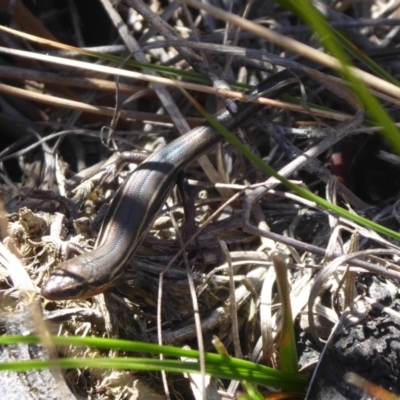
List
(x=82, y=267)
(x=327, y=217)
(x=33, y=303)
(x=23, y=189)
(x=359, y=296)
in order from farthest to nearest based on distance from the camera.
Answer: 1. (x=23, y=189)
2. (x=327, y=217)
3. (x=82, y=267)
4. (x=359, y=296)
5. (x=33, y=303)

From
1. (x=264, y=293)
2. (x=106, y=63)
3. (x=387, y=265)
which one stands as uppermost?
(x=106, y=63)

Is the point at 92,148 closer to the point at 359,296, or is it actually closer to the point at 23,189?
the point at 23,189

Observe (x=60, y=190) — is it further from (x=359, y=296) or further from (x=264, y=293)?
(x=359, y=296)

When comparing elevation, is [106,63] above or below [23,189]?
above

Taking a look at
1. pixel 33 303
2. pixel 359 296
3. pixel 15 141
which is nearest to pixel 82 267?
pixel 33 303

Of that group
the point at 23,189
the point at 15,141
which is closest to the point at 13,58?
the point at 15,141

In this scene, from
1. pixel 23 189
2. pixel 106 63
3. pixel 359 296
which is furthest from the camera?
pixel 106 63

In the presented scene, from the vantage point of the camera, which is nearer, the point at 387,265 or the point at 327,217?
the point at 387,265
